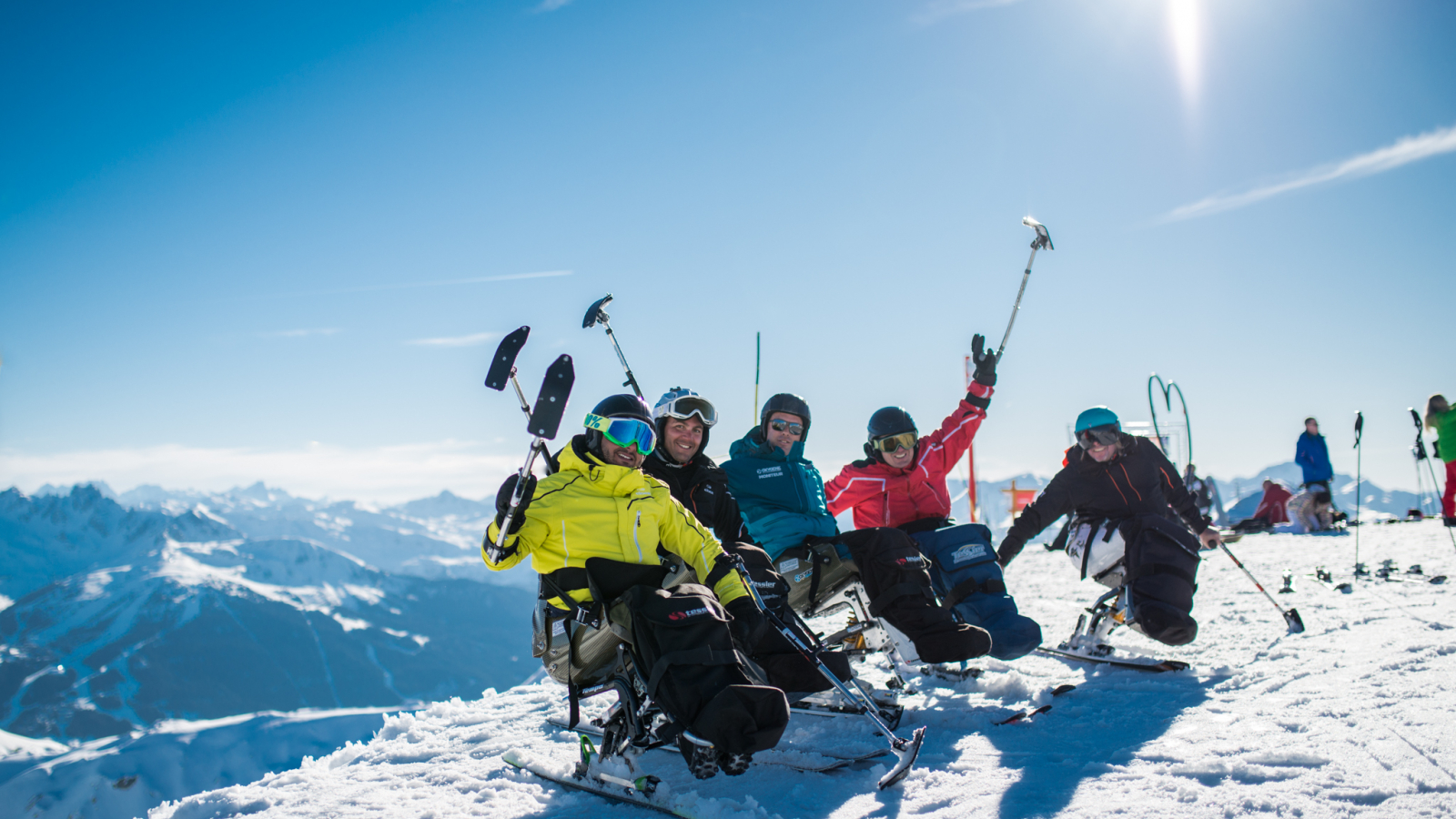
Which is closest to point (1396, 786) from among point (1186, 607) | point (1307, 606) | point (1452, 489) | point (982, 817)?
point (982, 817)

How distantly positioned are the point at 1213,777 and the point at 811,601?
8.28ft

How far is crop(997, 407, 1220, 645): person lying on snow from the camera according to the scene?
5574 mm

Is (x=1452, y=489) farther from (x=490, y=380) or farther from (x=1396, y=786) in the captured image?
(x=490, y=380)

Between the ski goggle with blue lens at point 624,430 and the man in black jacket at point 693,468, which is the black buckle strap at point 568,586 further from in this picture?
the man in black jacket at point 693,468

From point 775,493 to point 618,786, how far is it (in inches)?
99.6

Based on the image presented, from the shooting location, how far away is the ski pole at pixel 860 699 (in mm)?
3475

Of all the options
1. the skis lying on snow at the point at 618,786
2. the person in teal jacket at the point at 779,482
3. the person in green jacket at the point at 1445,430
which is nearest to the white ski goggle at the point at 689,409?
the person in teal jacket at the point at 779,482

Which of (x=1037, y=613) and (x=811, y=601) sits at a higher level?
(x=811, y=601)

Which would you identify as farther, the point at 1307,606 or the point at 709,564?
the point at 1307,606

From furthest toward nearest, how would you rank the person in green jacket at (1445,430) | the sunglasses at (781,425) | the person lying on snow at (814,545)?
the person in green jacket at (1445,430) < the sunglasses at (781,425) < the person lying on snow at (814,545)

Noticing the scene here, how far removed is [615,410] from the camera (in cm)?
418

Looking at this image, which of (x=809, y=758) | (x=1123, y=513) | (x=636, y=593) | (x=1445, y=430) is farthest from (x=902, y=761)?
(x=1445, y=430)

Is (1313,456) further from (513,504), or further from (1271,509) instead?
(513,504)

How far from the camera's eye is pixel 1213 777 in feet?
10.7
